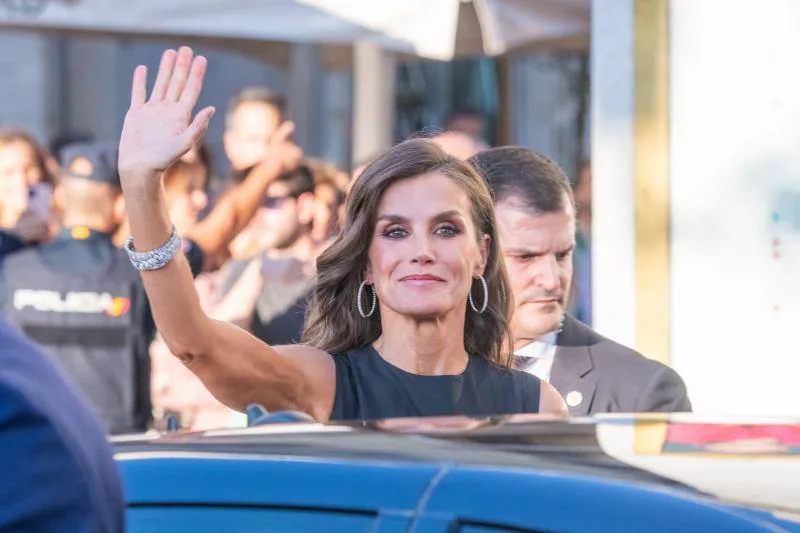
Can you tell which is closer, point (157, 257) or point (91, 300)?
point (157, 257)

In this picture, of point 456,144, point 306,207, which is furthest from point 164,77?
point 306,207

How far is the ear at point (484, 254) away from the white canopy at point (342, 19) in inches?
148

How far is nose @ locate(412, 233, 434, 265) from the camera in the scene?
3.83 metres

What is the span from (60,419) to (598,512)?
0.61m

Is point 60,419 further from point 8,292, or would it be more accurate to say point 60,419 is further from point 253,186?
point 253,186

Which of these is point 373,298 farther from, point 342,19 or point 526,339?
point 342,19

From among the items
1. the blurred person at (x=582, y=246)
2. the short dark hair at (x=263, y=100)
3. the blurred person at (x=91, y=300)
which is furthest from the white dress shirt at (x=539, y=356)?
the blurred person at (x=582, y=246)

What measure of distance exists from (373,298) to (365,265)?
0.24 ft

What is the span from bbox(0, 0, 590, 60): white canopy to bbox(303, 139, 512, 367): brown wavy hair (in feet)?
12.4

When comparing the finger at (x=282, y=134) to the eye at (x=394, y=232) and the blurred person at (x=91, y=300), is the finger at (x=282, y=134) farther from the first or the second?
the eye at (x=394, y=232)

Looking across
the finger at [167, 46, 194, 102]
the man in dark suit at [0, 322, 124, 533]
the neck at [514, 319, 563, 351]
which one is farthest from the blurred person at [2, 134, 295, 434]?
the man in dark suit at [0, 322, 124, 533]

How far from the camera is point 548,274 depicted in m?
4.35

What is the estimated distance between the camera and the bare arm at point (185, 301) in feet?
11.2

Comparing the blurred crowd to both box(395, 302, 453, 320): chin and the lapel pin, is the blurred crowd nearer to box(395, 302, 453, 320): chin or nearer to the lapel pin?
the lapel pin
